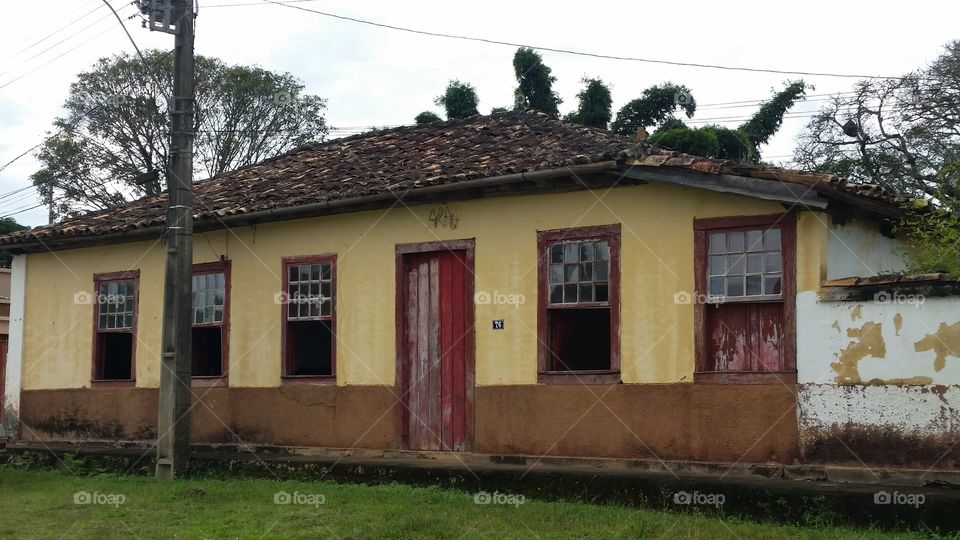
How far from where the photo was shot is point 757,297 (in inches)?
390

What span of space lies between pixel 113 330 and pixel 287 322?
131 inches

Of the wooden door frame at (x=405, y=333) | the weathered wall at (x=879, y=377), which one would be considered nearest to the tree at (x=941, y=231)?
the weathered wall at (x=879, y=377)

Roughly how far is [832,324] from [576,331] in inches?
137

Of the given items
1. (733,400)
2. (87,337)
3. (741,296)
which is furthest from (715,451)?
(87,337)

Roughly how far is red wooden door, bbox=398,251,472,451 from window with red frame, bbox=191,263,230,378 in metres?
2.90

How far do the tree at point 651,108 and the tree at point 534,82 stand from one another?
1.48 metres

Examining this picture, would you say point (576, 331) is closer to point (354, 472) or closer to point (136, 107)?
point (354, 472)

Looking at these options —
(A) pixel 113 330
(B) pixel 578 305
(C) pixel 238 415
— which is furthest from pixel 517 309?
(A) pixel 113 330

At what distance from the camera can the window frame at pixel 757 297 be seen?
9672 mm

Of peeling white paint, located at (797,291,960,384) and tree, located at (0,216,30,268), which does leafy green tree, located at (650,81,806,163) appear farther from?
tree, located at (0,216,30,268)

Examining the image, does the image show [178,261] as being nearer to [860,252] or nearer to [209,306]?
[209,306]

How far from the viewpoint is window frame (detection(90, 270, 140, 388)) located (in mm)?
15000

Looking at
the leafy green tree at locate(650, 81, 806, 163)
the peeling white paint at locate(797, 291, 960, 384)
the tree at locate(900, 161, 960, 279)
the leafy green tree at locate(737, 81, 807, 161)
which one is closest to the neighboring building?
the peeling white paint at locate(797, 291, 960, 384)

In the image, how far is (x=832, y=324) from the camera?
9.37 meters
